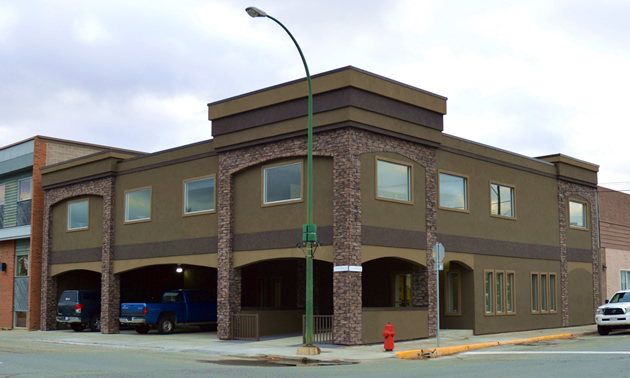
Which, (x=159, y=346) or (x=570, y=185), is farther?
(x=570, y=185)

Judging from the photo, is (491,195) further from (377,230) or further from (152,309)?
(152,309)

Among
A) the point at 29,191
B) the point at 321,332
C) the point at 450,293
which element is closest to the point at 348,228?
the point at 321,332

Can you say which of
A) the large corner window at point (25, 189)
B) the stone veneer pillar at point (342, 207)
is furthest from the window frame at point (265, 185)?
the large corner window at point (25, 189)

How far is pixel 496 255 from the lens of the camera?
92.5 feet

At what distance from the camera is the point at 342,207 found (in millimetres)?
22297

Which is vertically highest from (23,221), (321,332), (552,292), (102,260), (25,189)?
(25,189)

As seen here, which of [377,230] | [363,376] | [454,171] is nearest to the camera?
[363,376]

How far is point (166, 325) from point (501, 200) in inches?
573

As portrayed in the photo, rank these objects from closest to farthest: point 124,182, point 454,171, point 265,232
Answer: point 265,232, point 454,171, point 124,182

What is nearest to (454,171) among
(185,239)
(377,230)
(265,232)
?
(377,230)

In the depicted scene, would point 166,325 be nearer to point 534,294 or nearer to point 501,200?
point 501,200

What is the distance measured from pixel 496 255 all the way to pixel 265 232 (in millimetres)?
9491

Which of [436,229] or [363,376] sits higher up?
[436,229]

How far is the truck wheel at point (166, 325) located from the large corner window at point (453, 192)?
1220 centimetres
